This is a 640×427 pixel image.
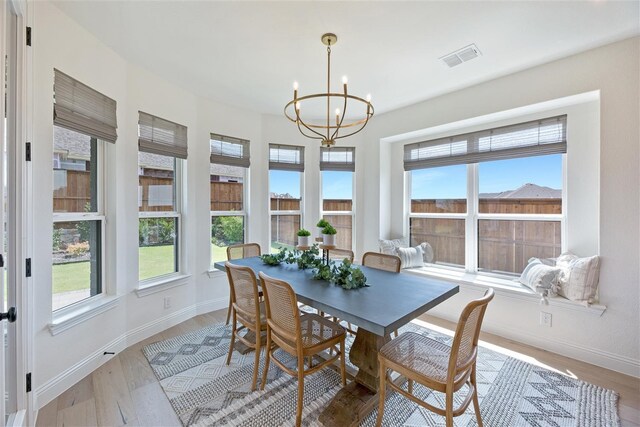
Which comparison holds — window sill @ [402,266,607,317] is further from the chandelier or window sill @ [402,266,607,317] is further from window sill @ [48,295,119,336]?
window sill @ [48,295,119,336]

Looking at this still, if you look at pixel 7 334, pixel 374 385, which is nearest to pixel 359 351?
pixel 374 385

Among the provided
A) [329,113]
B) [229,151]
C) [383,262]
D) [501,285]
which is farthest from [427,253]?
[229,151]

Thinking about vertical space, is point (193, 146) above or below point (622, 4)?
below

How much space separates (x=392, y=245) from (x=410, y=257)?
290 millimetres

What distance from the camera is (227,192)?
3.70m

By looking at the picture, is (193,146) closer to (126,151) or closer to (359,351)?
(126,151)

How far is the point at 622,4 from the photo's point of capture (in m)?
1.85

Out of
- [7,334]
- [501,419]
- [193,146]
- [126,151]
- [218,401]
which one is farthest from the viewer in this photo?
[193,146]

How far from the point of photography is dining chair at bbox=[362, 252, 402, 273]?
2541 mm

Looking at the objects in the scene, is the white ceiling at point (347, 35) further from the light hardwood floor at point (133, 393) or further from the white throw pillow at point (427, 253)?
the light hardwood floor at point (133, 393)

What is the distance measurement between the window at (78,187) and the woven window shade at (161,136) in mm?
329

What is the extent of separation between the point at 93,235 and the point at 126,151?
83 centimetres

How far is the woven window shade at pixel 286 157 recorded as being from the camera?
398 centimetres

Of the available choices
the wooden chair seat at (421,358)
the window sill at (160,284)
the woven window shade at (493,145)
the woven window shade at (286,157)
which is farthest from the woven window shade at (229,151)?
the wooden chair seat at (421,358)
